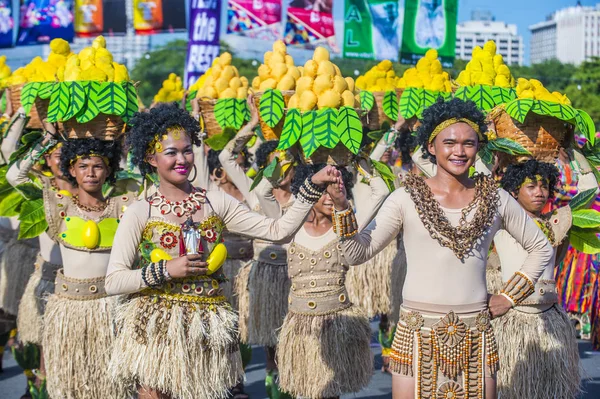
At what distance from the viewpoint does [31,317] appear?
7.02m

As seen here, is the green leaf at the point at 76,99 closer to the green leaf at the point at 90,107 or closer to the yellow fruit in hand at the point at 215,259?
the green leaf at the point at 90,107

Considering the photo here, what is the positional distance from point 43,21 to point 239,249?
1563 centimetres

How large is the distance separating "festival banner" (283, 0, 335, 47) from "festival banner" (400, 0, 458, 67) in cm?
207

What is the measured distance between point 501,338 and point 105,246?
2566 millimetres

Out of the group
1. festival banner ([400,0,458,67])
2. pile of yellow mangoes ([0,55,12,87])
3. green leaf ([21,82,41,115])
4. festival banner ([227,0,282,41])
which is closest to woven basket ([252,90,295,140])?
Result: green leaf ([21,82,41,115])

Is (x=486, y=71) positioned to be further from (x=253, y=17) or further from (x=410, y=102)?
(x=253, y=17)

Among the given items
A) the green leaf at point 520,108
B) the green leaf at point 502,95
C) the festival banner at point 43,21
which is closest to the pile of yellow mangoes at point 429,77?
the green leaf at point 502,95

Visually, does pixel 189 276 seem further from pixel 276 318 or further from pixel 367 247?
pixel 276 318

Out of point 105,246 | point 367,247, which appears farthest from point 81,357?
point 367,247

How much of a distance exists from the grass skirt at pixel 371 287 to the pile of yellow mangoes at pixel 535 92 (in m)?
2.86

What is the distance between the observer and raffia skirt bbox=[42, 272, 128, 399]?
234 inches

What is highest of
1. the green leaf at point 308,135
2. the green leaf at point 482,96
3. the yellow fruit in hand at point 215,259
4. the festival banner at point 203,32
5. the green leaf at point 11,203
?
the festival banner at point 203,32

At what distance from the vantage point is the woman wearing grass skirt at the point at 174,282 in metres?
4.78

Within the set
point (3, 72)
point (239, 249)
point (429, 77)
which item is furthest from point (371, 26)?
point (239, 249)
